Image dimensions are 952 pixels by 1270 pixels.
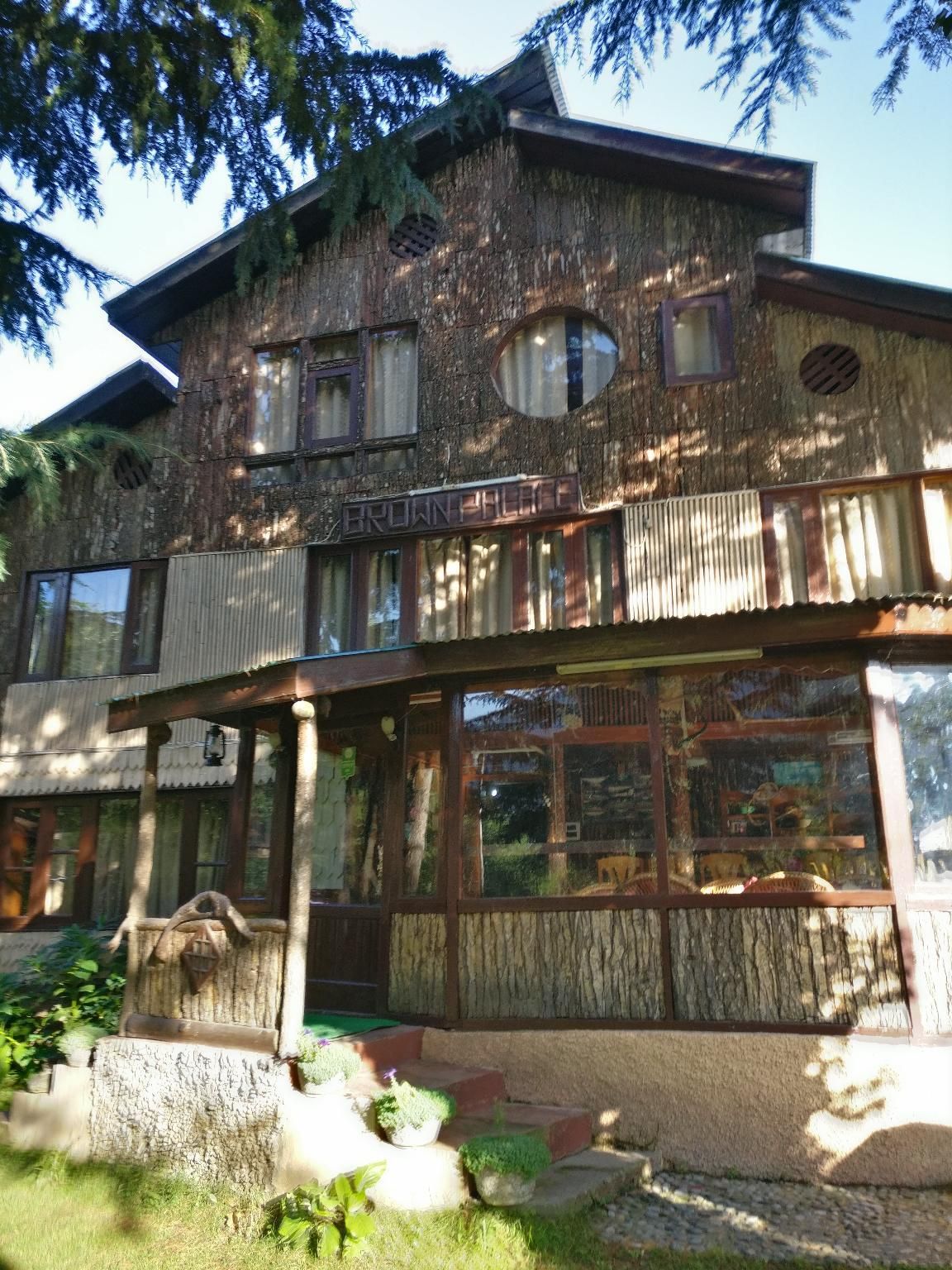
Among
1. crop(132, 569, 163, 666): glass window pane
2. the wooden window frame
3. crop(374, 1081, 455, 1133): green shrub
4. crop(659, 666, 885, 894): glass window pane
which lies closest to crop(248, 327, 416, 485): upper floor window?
crop(132, 569, 163, 666): glass window pane

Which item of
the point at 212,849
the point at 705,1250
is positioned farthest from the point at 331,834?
the point at 705,1250

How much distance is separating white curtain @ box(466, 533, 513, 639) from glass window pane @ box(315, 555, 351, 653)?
144 centimetres

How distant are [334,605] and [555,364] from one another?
3653 mm

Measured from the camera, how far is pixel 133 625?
1241 centimetres

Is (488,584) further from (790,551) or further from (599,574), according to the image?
(790,551)

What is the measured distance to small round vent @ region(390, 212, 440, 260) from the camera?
40.2 ft

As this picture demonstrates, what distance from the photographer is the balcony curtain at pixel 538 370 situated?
11211 millimetres

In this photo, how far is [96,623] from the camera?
41.8ft

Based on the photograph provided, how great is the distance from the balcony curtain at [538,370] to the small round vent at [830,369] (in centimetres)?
251

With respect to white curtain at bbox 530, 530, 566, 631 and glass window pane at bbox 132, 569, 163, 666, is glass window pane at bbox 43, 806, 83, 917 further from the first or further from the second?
white curtain at bbox 530, 530, 566, 631

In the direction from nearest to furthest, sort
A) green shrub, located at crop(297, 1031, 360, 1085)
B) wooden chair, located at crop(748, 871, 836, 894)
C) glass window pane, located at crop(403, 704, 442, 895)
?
green shrub, located at crop(297, 1031, 360, 1085) → wooden chair, located at crop(748, 871, 836, 894) → glass window pane, located at crop(403, 704, 442, 895)

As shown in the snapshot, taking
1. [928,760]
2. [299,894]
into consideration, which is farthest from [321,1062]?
[928,760]

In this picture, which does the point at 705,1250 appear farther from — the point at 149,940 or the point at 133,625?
the point at 133,625

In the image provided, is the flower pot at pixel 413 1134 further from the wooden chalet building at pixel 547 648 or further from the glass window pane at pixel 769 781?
the glass window pane at pixel 769 781
